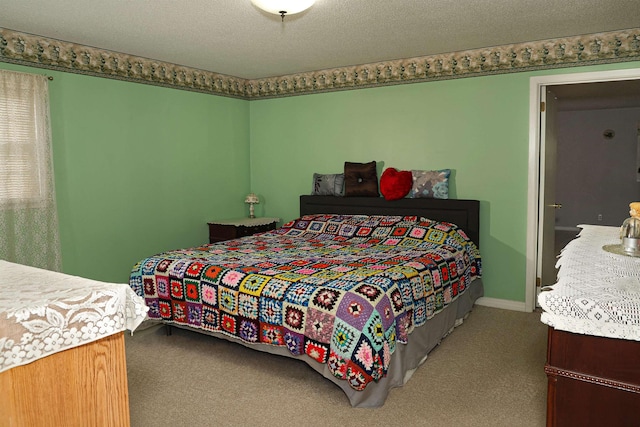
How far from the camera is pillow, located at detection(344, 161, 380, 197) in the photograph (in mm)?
4922

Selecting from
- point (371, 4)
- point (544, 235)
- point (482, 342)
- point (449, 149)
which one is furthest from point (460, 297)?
point (371, 4)

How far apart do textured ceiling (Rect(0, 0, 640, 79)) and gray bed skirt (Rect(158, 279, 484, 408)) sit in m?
2.09

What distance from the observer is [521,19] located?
136 inches

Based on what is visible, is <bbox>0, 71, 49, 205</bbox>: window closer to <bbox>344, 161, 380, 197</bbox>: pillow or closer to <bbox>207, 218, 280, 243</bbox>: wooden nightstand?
<bbox>207, 218, 280, 243</bbox>: wooden nightstand

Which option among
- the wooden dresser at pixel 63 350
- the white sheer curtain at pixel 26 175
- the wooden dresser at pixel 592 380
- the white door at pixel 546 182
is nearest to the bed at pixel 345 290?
the white door at pixel 546 182

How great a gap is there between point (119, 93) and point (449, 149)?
311cm

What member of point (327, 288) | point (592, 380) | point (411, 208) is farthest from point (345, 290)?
point (411, 208)

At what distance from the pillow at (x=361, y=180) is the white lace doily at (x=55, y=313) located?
3546 mm

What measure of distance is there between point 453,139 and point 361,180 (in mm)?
992

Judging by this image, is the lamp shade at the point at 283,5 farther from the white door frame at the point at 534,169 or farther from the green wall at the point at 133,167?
the white door frame at the point at 534,169

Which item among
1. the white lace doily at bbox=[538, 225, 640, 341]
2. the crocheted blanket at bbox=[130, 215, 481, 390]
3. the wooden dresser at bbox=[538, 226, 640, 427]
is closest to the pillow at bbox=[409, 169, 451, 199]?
the crocheted blanket at bbox=[130, 215, 481, 390]

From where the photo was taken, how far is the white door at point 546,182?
423cm

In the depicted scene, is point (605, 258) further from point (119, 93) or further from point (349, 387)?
point (119, 93)

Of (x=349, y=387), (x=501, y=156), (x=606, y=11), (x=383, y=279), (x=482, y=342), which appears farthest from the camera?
(x=501, y=156)
